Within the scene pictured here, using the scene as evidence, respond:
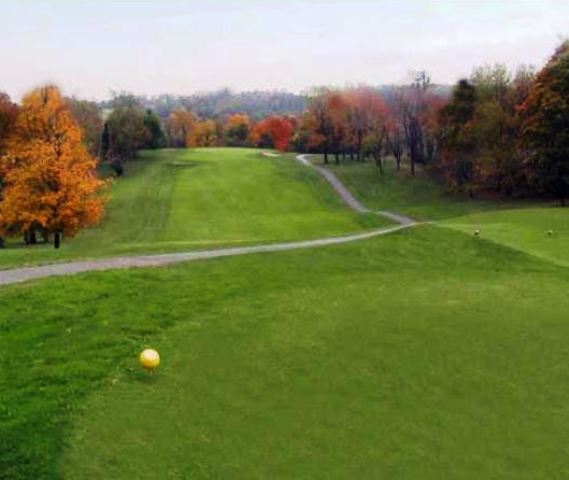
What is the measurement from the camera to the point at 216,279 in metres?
21.4

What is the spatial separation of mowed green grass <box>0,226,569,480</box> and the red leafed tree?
124 meters

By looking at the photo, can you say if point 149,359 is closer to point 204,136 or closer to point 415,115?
point 415,115

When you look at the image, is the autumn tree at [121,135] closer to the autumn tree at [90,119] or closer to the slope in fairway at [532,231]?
the autumn tree at [90,119]

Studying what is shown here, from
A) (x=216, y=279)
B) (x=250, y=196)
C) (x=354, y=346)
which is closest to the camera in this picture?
(x=354, y=346)

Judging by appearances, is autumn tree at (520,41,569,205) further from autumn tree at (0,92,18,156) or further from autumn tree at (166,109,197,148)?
autumn tree at (166,109,197,148)

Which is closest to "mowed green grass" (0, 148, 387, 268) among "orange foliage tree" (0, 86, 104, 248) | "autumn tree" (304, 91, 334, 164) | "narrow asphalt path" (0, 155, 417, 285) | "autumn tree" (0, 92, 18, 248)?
"orange foliage tree" (0, 86, 104, 248)

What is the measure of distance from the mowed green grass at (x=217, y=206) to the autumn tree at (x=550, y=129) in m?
15.2

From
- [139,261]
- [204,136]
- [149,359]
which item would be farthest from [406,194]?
[204,136]

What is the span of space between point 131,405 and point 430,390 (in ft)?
19.2

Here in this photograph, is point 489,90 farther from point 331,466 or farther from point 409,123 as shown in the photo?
point 331,466

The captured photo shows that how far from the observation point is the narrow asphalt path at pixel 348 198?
Answer: 199 feet

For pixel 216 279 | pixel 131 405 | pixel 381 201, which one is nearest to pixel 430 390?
pixel 131 405

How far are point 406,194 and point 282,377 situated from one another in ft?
209

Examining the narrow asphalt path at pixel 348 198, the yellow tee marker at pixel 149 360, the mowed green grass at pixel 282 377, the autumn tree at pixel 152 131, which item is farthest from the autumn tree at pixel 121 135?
the yellow tee marker at pixel 149 360
